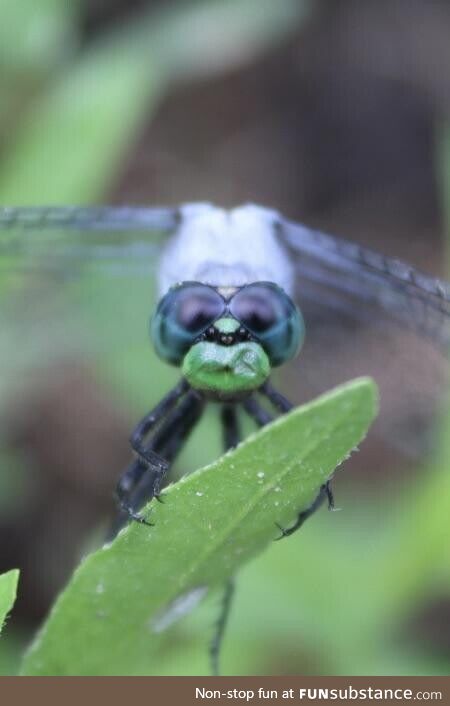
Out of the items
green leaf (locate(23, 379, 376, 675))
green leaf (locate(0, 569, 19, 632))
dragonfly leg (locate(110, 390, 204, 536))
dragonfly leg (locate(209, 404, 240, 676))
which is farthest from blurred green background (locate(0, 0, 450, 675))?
green leaf (locate(0, 569, 19, 632))

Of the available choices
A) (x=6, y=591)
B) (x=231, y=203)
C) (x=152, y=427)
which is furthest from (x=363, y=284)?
(x=231, y=203)

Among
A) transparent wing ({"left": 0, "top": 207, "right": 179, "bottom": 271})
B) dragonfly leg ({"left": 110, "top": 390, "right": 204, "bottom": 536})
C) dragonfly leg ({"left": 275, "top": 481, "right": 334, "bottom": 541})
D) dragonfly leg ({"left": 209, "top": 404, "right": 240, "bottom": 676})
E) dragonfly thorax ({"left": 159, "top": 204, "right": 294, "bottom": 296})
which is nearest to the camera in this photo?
dragonfly leg ({"left": 275, "top": 481, "right": 334, "bottom": 541})

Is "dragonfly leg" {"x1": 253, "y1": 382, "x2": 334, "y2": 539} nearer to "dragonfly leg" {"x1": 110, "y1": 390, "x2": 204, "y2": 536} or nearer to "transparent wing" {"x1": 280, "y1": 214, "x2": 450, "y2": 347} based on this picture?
"dragonfly leg" {"x1": 110, "y1": 390, "x2": 204, "y2": 536}

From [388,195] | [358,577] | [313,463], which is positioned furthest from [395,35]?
[313,463]

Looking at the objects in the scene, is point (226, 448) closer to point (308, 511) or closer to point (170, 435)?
point (170, 435)

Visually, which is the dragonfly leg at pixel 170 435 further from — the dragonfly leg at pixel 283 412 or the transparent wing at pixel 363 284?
the transparent wing at pixel 363 284

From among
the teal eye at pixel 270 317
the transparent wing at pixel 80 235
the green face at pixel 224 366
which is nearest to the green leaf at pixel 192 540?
the green face at pixel 224 366
